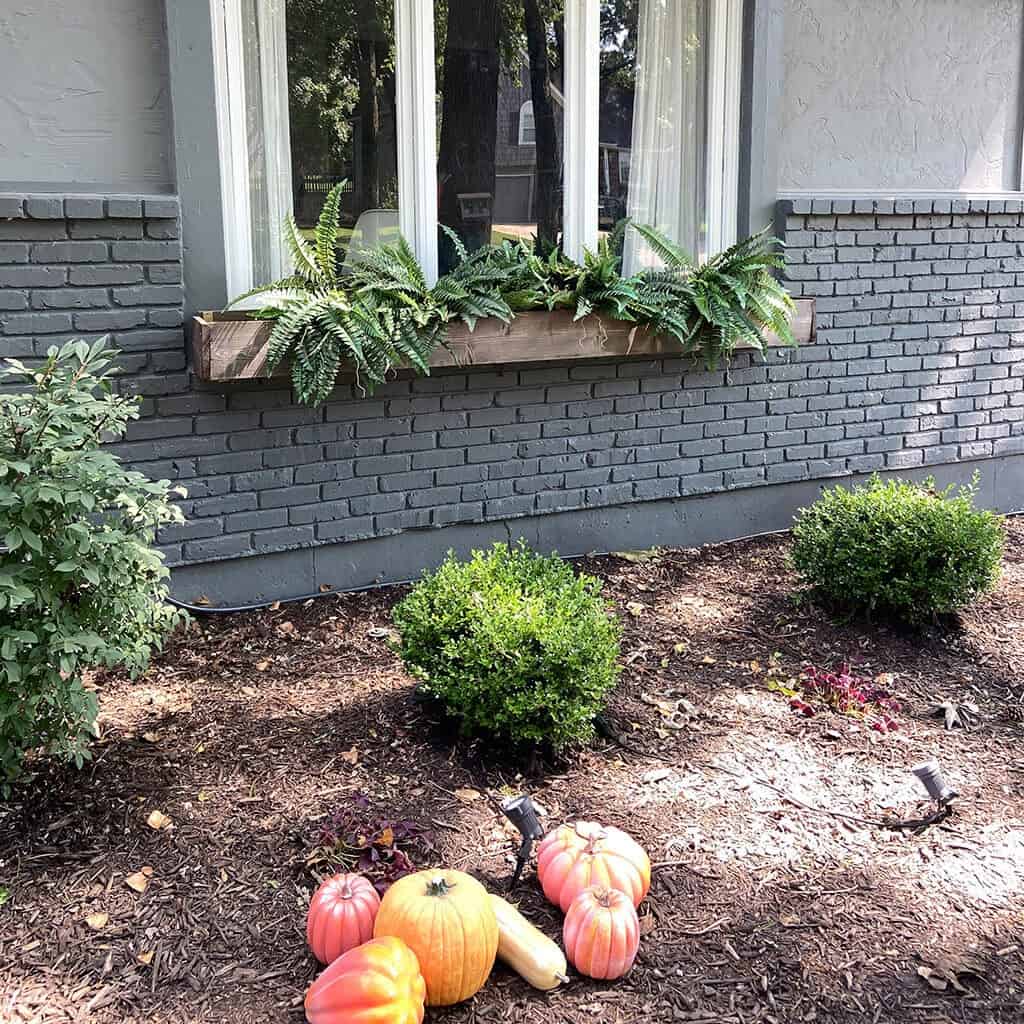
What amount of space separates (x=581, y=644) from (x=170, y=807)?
1.22 metres

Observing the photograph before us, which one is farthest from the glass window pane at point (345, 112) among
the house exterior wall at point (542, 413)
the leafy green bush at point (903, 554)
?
the leafy green bush at point (903, 554)

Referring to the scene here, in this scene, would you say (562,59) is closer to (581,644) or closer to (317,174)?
(317,174)

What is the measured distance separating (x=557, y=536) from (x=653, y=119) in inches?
77.9

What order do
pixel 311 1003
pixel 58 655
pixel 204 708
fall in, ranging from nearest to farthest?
pixel 311 1003
pixel 58 655
pixel 204 708

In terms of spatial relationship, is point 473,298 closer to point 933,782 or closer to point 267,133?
point 267,133

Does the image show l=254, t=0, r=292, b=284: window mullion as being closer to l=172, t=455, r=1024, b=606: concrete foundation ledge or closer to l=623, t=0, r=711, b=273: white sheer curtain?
l=172, t=455, r=1024, b=606: concrete foundation ledge

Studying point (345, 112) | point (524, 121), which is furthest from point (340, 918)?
point (524, 121)

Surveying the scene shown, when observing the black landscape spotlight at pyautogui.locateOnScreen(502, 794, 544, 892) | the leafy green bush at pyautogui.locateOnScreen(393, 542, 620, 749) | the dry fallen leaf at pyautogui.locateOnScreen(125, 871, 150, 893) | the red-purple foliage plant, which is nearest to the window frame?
the leafy green bush at pyautogui.locateOnScreen(393, 542, 620, 749)

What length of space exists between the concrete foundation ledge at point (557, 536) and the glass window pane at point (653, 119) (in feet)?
3.98

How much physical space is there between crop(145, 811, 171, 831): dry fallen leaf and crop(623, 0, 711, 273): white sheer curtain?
3.26 m

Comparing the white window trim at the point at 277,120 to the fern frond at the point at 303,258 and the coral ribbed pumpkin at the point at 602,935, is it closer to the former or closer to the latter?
the fern frond at the point at 303,258

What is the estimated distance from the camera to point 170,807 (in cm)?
300

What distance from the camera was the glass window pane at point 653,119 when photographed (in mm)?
4910

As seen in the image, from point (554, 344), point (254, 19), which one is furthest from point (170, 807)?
point (254, 19)
